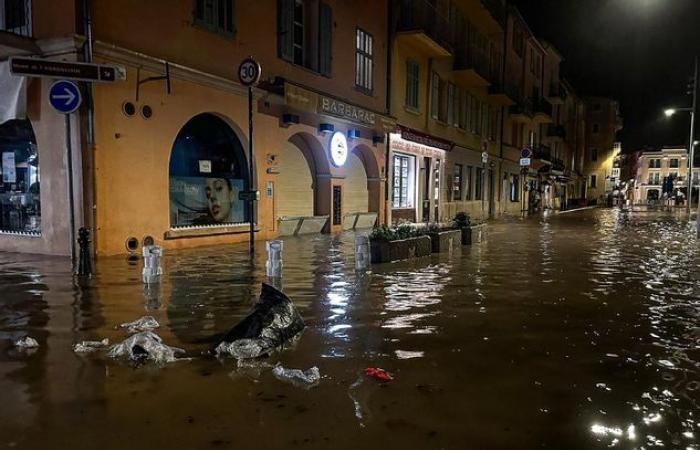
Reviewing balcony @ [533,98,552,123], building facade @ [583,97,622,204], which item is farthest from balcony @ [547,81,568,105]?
building facade @ [583,97,622,204]

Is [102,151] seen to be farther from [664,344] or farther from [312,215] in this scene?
[664,344]

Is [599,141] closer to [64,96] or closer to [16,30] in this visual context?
[16,30]

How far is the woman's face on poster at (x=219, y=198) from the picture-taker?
1386 cm

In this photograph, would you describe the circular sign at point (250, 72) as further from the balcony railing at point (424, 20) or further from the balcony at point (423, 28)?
the balcony railing at point (424, 20)

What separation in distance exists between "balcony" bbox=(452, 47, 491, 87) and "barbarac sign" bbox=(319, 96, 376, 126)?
9.62 metres

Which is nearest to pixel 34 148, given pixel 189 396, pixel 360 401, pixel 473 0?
pixel 189 396

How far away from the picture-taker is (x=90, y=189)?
10.3 m

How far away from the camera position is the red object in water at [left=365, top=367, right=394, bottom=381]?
4238 millimetres

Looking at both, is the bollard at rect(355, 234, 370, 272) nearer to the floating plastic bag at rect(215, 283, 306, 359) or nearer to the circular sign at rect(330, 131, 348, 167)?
the floating plastic bag at rect(215, 283, 306, 359)

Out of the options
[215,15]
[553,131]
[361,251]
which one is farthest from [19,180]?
[553,131]

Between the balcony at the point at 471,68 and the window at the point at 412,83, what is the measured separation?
4260 millimetres

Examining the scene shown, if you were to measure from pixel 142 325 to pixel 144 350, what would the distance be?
1070mm

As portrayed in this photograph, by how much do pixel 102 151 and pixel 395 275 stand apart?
6.15 metres

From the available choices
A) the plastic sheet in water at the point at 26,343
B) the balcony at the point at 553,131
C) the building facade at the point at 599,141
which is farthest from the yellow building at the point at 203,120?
the building facade at the point at 599,141
